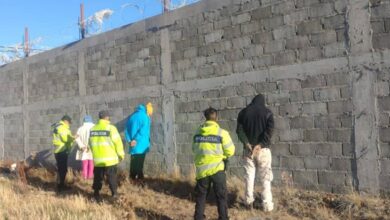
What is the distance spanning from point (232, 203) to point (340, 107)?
224 centimetres

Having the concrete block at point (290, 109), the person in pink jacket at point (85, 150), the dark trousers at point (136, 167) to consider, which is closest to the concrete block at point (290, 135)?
the concrete block at point (290, 109)

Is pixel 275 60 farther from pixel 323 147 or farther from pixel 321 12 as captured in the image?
pixel 323 147

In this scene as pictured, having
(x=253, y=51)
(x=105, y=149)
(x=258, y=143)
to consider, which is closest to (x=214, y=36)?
(x=253, y=51)

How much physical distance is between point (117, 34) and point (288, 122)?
518 centimetres

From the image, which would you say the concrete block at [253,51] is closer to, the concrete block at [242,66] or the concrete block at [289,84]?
the concrete block at [242,66]

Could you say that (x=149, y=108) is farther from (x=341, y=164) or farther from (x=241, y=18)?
(x=341, y=164)

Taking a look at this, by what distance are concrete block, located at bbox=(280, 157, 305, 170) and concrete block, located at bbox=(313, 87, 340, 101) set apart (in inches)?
40.6

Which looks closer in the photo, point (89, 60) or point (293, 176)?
point (293, 176)

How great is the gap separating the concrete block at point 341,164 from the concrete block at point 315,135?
365mm

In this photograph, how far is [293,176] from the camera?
24.0 feet

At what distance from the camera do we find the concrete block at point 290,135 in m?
7.24

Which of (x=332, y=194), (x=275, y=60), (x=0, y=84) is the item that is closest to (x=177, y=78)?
(x=275, y=60)

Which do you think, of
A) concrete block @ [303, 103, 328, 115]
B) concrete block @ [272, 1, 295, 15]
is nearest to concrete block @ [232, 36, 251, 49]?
concrete block @ [272, 1, 295, 15]

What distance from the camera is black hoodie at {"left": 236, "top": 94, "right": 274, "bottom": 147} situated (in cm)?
662
